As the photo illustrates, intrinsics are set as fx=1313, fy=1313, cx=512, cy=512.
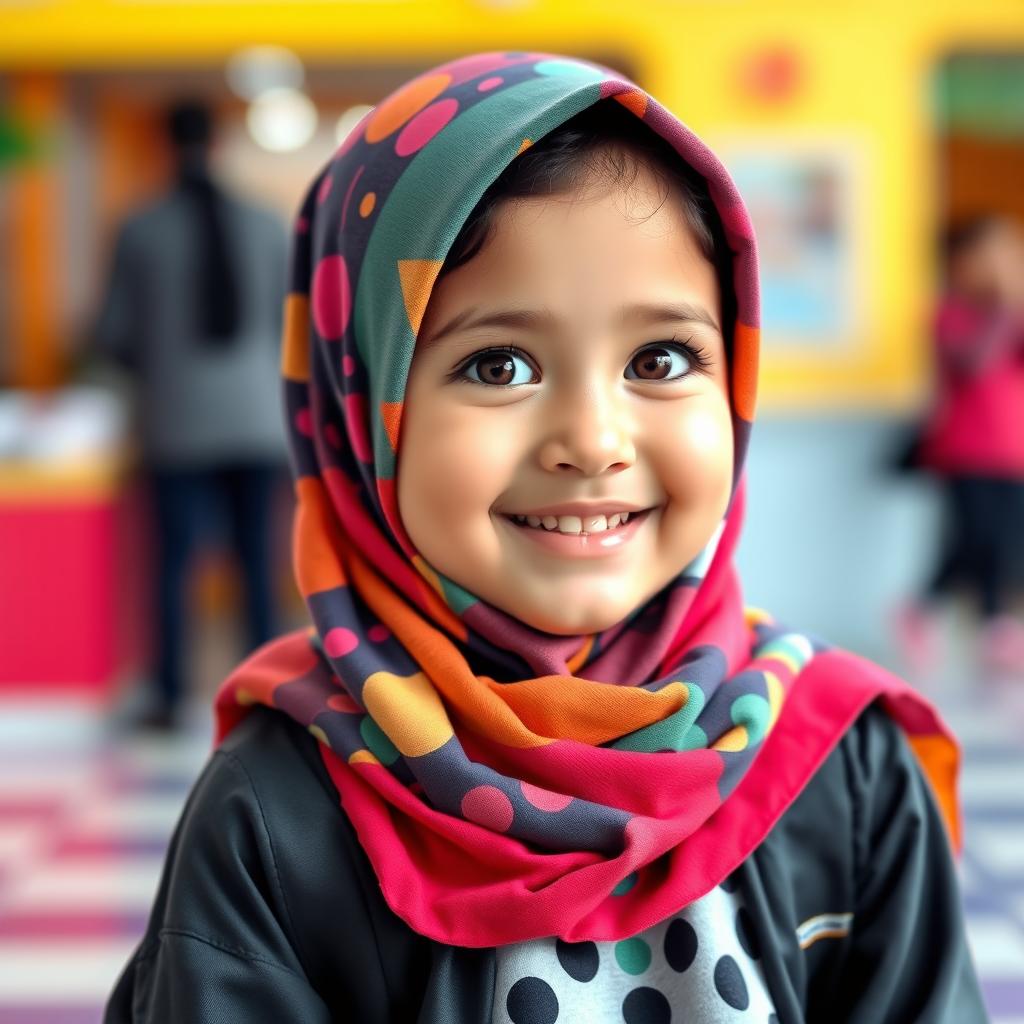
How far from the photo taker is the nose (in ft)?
2.58

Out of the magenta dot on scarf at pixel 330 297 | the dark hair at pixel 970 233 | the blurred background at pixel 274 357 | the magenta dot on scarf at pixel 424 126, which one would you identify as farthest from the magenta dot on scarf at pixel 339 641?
the dark hair at pixel 970 233

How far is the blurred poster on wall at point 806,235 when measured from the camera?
189 inches

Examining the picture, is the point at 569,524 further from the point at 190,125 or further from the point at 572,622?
the point at 190,125

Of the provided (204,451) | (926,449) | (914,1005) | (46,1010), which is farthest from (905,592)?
(914,1005)

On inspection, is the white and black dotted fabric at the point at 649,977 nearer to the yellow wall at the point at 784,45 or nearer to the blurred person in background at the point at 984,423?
the blurred person in background at the point at 984,423

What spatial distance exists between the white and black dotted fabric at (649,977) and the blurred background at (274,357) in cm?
157

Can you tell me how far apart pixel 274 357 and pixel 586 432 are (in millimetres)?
2902

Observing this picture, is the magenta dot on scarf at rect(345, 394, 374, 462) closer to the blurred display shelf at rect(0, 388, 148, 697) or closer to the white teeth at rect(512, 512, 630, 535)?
the white teeth at rect(512, 512, 630, 535)

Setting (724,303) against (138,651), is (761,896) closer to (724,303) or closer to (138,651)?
(724,303)

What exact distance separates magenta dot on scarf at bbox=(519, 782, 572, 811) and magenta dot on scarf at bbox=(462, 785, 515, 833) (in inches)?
0.5

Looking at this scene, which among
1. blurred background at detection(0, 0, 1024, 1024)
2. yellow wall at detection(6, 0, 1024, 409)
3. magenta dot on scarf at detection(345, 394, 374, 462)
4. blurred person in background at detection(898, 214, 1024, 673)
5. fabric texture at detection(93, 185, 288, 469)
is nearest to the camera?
magenta dot on scarf at detection(345, 394, 374, 462)

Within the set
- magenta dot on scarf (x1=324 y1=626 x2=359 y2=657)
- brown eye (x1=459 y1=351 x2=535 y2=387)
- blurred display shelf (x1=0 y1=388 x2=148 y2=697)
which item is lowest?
blurred display shelf (x1=0 y1=388 x2=148 y2=697)

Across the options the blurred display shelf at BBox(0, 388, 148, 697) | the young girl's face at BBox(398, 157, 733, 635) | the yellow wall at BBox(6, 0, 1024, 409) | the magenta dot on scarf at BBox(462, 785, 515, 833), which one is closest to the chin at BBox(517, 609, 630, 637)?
the young girl's face at BBox(398, 157, 733, 635)

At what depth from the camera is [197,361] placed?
11.5ft
